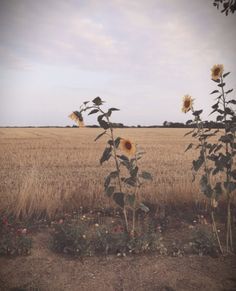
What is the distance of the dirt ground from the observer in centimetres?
342

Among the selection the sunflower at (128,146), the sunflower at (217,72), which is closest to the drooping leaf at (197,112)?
the sunflower at (217,72)

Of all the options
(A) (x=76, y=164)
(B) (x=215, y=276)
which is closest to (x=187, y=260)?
(B) (x=215, y=276)

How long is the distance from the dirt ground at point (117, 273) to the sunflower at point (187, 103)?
5.70 ft

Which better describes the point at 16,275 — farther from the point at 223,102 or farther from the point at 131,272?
the point at 223,102

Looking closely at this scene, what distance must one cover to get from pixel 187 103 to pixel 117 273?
6.85 ft

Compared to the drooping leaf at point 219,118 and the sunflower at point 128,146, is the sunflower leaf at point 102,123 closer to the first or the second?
the sunflower at point 128,146

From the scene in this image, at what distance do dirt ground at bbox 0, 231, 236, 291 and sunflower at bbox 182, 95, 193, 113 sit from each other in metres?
1.74

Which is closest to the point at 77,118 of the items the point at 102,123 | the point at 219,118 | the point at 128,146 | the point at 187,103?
the point at 102,123

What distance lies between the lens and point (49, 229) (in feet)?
15.5

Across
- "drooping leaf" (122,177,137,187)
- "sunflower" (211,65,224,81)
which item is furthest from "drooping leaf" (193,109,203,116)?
"drooping leaf" (122,177,137,187)

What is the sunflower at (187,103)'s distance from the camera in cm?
413

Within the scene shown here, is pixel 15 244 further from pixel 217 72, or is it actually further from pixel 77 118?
pixel 217 72

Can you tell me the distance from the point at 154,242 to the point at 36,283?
1.44 metres

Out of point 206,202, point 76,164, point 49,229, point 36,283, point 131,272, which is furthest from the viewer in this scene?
point 76,164
